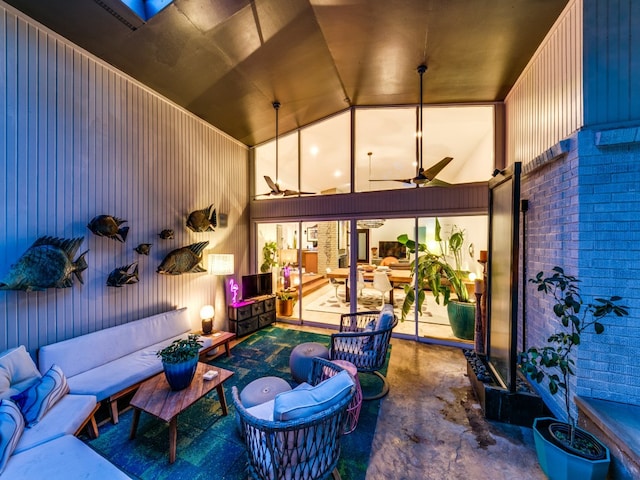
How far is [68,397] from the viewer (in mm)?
2285

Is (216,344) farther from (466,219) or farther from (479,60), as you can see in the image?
(479,60)

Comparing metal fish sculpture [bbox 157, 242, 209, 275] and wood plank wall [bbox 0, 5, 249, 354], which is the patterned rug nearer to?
wood plank wall [bbox 0, 5, 249, 354]

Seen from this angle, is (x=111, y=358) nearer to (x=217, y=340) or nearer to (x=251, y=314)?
(x=217, y=340)

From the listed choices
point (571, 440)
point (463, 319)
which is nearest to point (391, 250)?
point (463, 319)

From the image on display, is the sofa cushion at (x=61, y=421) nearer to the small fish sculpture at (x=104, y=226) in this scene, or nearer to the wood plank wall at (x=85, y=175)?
the wood plank wall at (x=85, y=175)

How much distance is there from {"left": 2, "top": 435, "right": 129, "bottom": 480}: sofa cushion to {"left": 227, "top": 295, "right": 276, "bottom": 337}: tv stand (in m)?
3.02

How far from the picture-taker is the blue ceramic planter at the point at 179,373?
2.41 metres

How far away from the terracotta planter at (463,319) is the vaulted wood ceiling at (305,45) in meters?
3.64

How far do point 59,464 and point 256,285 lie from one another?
3.70m

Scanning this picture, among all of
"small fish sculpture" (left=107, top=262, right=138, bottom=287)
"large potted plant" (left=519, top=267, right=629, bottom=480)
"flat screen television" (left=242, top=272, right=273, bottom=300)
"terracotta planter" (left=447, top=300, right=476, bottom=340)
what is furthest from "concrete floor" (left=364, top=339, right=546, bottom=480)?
"small fish sculpture" (left=107, top=262, right=138, bottom=287)

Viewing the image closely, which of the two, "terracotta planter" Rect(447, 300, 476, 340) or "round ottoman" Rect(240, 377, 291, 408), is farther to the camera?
"terracotta planter" Rect(447, 300, 476, 340)

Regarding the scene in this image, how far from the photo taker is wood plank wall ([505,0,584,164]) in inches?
92.1

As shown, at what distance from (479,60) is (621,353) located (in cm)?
358

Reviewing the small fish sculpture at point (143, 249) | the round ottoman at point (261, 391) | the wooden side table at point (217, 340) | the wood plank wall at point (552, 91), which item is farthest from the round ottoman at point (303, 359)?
the wood plank wall at point (552, 91)
